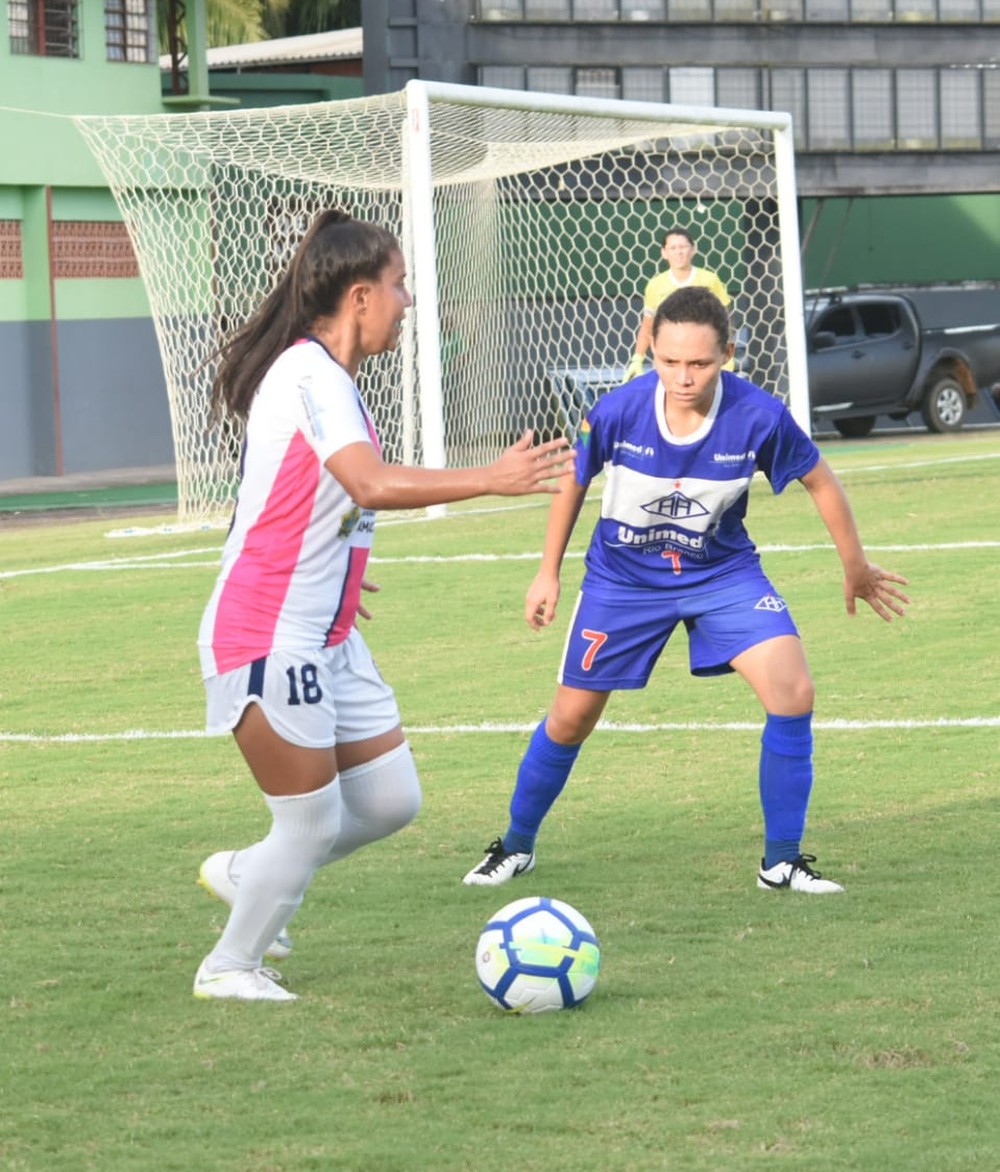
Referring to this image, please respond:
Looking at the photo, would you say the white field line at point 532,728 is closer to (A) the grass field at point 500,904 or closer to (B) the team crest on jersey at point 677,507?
(A) the grass field at point 500,904

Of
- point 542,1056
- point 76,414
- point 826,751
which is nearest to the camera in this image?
point 542,1056

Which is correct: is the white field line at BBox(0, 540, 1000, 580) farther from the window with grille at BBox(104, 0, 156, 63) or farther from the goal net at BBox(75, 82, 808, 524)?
the window with grille at BBox(104, 0, 156, 63)

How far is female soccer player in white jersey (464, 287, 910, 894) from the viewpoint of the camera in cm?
588

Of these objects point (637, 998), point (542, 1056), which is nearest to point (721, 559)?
point (637, 998)

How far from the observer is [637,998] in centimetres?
494

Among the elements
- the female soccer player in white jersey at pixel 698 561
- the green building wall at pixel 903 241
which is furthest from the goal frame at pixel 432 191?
the green building wall at pixel 903 241

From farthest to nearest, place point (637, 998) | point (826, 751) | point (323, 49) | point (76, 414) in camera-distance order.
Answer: point (323, 49)
point (76, 414)
point (826, 751)
point (637, 998)

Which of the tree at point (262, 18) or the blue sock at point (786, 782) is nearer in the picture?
the blue sock at point (786, 782)

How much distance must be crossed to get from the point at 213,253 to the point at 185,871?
13508 mm

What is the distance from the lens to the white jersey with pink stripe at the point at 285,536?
472 cm

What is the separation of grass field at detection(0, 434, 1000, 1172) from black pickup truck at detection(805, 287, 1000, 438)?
18840mm

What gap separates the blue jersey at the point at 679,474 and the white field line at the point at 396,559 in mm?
7859

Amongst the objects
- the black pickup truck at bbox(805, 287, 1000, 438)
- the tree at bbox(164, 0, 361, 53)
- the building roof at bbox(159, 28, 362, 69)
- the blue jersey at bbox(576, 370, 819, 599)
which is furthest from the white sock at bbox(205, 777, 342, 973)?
the building roof at bbox(159, 28, 362, 69)

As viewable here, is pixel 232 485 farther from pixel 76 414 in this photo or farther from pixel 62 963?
pixel 62 963
